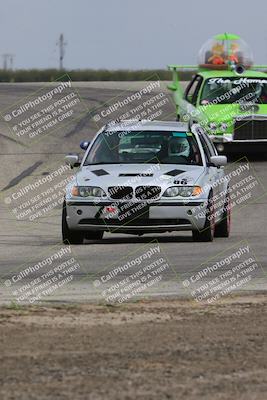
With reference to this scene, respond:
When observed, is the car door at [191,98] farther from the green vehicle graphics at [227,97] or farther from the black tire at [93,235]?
the black tire at [93,235]

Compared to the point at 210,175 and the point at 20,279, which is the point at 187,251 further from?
the point at 20,279

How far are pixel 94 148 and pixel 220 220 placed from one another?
185cm

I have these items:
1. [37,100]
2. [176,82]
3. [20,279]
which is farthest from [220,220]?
[37,100]

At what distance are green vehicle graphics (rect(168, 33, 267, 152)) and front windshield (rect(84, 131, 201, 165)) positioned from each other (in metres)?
9.33

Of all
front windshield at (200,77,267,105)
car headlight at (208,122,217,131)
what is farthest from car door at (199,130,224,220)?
front windshield at (200,77,267,105)

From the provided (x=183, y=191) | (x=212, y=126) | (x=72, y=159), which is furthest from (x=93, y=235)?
(x=212, y=126)

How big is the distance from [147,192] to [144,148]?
1270 mm

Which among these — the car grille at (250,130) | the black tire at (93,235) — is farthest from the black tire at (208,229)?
the car grille at (250,130)

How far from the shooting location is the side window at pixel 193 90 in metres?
25.7

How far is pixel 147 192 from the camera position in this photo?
13.6 meters

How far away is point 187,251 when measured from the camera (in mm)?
12984

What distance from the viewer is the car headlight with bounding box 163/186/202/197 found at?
44.9 ft

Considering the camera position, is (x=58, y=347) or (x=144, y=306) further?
(x=144, y=306)

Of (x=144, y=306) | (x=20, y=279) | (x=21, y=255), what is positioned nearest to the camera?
(x=144, y=306)
